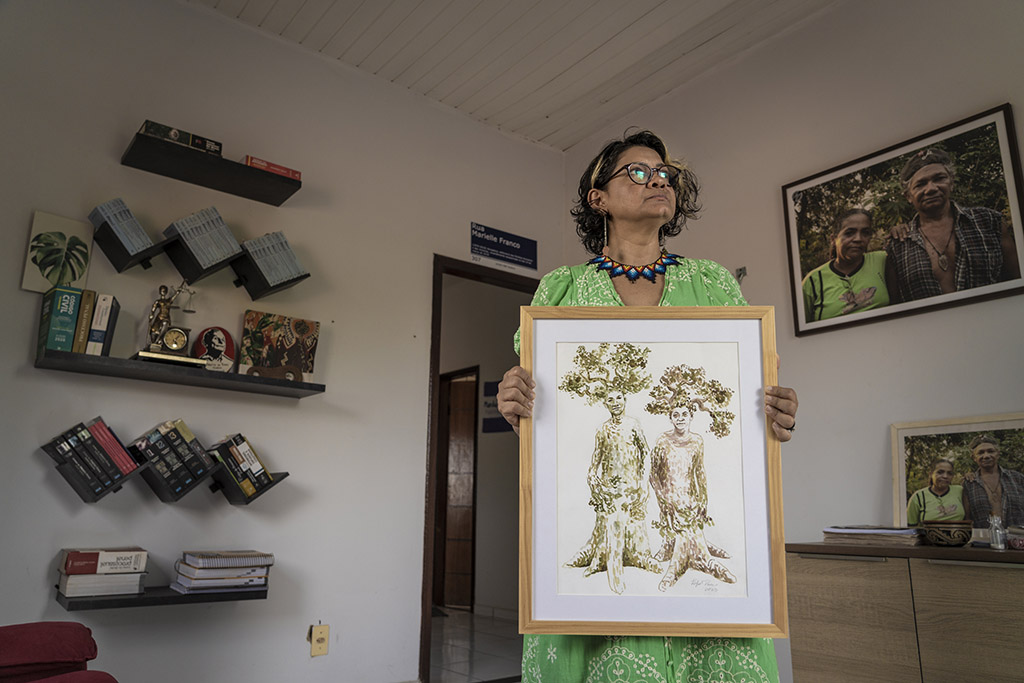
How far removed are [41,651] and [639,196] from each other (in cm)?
160

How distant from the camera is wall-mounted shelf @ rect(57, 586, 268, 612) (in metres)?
2.32

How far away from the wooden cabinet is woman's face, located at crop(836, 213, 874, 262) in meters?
1.30

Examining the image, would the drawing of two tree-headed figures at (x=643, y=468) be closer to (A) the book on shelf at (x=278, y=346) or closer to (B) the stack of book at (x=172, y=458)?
(B) the stack of book at (x=172, y=458)

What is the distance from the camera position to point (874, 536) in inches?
90.0

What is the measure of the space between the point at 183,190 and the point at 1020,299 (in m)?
3.34

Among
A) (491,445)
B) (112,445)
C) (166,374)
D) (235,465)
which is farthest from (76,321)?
(491,445)

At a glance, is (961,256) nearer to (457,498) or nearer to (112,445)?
(112,445)

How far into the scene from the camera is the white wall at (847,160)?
2.61 meters

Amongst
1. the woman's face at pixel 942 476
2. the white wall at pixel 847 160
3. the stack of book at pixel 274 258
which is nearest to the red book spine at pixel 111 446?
the stack of book at pixel 274 258

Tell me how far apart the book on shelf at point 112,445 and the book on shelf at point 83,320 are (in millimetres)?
284

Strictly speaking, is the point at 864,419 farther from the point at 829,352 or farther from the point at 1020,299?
the point at 1020,299

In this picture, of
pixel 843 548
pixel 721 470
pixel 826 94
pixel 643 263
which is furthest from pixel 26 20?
pixel 843 548

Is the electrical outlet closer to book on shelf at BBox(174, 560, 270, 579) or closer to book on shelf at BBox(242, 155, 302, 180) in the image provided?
book on shelf at BBox(174, 560, 270, 579)

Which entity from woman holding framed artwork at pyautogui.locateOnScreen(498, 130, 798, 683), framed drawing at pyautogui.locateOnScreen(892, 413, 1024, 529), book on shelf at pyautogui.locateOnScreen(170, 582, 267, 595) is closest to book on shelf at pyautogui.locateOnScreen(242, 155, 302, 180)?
book on shelf at pyautogui.locateOnScreen(170, 582, 267, 595)
